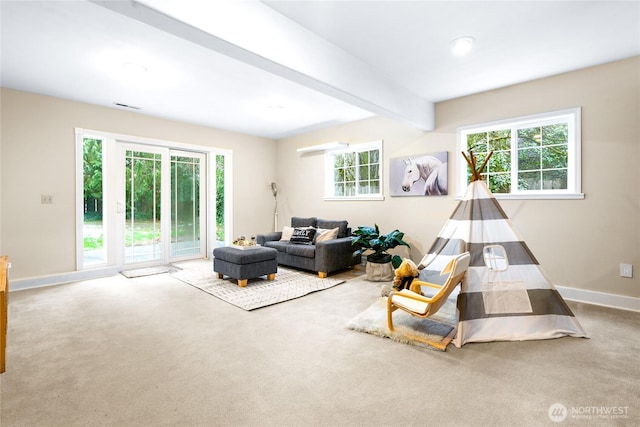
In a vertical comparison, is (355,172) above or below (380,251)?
above

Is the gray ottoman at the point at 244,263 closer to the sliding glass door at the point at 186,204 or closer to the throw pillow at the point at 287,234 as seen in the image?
the throw pillow at the point at 287,234

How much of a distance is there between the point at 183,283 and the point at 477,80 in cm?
466

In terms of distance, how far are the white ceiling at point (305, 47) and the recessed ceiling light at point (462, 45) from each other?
2.5 inches

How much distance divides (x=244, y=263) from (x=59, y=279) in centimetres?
270

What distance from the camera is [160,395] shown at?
73.3 inches

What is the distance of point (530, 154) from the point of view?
3918 mm

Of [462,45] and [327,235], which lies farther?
[327,235]

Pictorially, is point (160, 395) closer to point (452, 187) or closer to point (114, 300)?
point (114, 300)

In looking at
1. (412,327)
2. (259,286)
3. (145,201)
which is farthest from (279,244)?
(412,327)

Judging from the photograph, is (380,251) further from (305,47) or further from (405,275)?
(305,47)

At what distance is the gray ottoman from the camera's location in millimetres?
4109

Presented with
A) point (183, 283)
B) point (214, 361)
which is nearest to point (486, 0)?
point (214, 361)

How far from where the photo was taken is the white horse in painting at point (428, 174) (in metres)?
4.54

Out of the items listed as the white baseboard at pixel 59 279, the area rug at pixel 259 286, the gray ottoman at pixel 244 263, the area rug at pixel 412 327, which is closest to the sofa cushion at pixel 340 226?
the area rug at pixel 259 286
